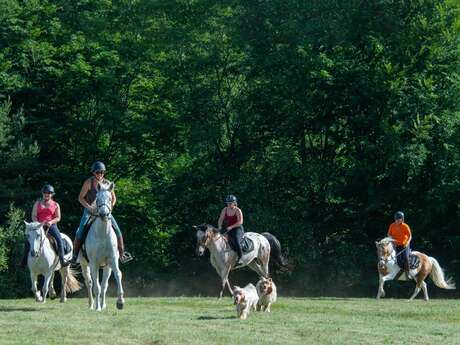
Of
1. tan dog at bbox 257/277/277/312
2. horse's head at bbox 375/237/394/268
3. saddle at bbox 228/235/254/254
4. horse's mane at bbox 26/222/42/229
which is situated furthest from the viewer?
horse's head at bbox 375/237/394/268

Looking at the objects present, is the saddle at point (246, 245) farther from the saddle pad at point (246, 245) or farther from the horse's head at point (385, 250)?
the horse's head at point (385, 250)

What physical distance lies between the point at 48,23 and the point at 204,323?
29893 mm

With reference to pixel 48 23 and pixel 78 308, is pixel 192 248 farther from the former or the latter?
pixel 78 308

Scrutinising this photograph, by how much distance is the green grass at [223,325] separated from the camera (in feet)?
62.1

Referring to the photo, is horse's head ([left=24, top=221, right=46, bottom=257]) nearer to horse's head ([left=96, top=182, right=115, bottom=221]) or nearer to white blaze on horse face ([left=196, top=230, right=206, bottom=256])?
horse's head ([left=96, top=182, right=115, bottom=221])

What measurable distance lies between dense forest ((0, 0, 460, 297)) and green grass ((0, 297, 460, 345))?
1704cm

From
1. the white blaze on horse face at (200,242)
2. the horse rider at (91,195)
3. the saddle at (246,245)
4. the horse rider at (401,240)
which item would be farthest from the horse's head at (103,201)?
the horse rider at (401,240)

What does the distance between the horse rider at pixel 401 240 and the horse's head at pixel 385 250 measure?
30 cm

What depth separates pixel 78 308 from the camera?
24906 millimetres

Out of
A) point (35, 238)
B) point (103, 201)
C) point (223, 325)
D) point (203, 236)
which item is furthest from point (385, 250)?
point (103, 201)

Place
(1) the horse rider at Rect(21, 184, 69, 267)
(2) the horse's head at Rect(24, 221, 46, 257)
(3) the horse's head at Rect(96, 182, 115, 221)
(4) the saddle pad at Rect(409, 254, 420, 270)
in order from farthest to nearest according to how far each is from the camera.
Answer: (4) the saddle pad at Rect(409, 254, 420, 270) < (1) the horse rider at Rect(21, 184, 69, 267) < (2) the horse's head at Rect(24, 221, 46, 257) < (3) the horse's head at Rect(96, 182, 115, 221)

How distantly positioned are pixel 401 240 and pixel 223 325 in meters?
12.8

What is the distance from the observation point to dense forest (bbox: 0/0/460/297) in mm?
43688

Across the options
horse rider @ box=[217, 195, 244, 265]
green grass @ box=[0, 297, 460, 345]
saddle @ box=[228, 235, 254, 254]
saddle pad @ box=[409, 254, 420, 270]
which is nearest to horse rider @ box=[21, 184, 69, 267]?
green grass @ box=[0, 297, 460, 345]
